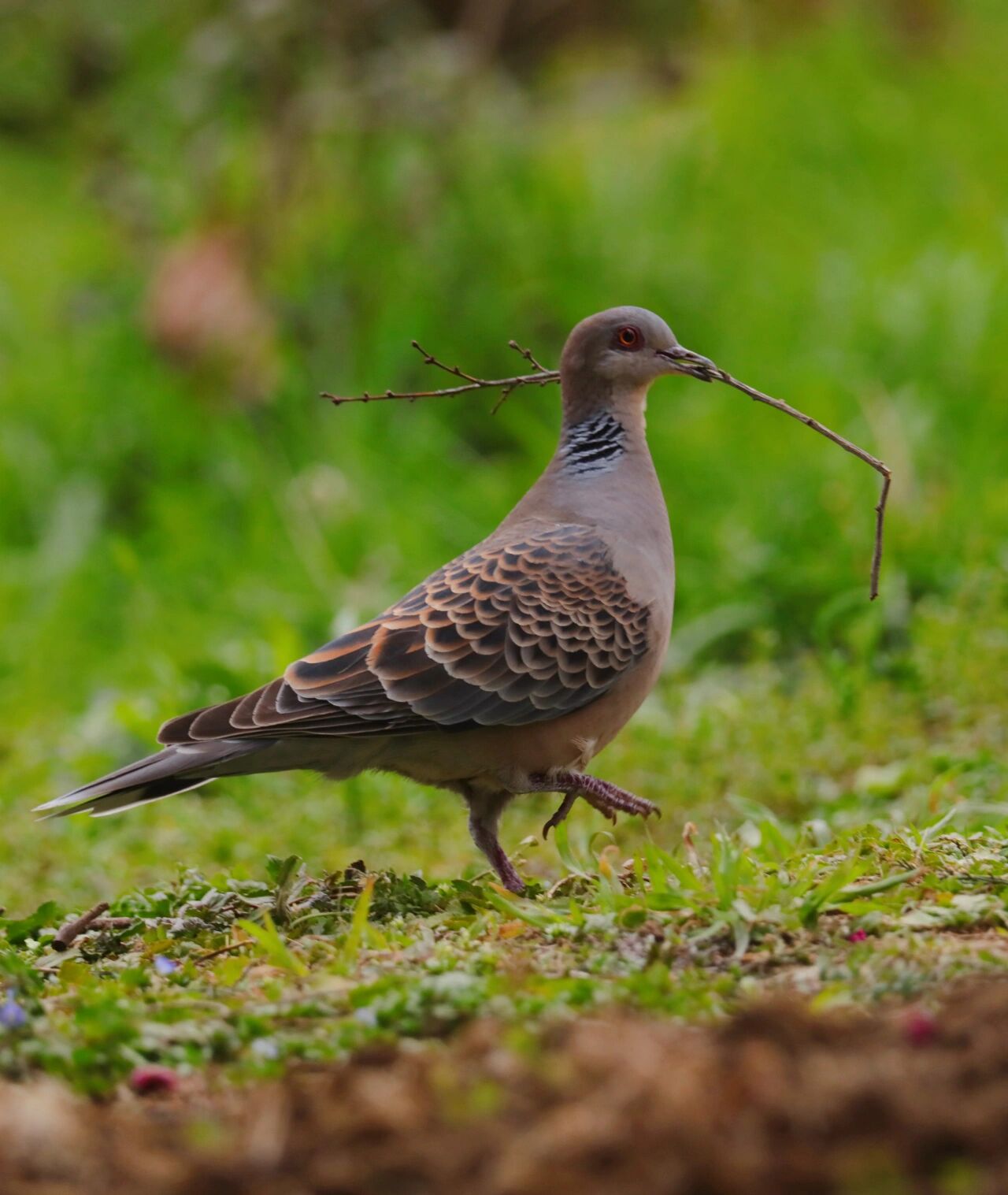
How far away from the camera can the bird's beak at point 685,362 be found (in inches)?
165

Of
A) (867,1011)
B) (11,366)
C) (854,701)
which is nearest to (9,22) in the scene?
(11,366)

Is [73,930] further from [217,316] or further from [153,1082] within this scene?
[217,316]

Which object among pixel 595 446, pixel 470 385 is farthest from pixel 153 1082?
pixel 595 446

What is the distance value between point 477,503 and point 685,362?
10.8 feet

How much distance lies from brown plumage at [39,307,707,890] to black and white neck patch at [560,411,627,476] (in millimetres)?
12

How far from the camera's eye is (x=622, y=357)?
4.24 meters

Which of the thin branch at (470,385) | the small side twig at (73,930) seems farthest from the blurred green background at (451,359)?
the small side twig at (73,930)

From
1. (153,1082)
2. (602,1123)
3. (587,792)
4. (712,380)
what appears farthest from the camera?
(712,380)

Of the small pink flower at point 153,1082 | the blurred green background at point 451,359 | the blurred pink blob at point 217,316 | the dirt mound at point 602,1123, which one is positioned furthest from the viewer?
the blurred pink blob at point 217,316

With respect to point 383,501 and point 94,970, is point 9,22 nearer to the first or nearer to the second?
point 383,501

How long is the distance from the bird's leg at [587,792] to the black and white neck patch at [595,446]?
2.63 feet

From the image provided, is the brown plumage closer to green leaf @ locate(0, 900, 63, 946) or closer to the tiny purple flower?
green leaf @ locate(0, 900, 63, 946)

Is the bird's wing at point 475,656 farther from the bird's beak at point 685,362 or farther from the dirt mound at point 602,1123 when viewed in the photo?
the dirt mound at point 602,1123

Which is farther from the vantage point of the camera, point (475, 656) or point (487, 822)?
point (487, 822)
